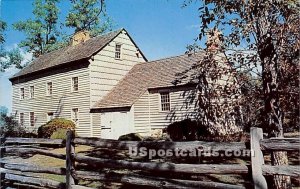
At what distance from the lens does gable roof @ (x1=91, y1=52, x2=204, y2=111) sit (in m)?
18.5

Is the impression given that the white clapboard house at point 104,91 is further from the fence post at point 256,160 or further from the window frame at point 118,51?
the fence post at point 256,160

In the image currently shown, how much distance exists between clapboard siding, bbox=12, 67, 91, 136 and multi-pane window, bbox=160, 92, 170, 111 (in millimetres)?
4994

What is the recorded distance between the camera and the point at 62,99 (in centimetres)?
2014

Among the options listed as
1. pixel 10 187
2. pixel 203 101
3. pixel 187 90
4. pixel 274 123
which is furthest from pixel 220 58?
pixel 187 90

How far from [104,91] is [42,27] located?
6216mm

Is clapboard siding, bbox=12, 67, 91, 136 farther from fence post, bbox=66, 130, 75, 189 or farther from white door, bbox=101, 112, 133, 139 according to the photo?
fence post, bbox=66, 130, 75, 189

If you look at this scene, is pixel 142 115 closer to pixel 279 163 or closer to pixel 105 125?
pixel 105 125

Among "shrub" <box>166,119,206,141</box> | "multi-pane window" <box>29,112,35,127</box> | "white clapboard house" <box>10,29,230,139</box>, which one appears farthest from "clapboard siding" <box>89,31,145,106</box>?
"shrub" <box>166,119,206,141</box>

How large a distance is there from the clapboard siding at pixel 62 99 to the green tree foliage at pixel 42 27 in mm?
2640

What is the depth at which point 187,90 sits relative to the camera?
17156 millimetres

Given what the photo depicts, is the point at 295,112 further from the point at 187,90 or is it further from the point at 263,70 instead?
the point at 187,90

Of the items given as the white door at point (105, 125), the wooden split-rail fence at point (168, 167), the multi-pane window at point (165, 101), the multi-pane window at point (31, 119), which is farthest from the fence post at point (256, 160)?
the multi-pane window at point (31, 119)

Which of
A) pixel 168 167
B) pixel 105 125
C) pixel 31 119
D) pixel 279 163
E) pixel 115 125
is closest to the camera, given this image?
pixel 168 167

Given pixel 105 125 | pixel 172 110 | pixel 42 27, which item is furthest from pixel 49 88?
pixel 172 110
